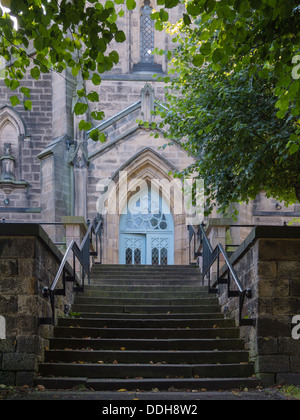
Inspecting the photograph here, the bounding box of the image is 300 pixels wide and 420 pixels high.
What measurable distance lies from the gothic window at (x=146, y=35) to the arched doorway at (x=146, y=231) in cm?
479

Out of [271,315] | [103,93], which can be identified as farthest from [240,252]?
[103,93]

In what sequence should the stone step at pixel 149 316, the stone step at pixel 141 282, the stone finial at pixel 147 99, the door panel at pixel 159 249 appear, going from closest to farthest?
the stone step at pixel 149 316 < the stone step at pixel 141 282 < the stone finial at pixel 147 99 < the door panel at pixel 159 249

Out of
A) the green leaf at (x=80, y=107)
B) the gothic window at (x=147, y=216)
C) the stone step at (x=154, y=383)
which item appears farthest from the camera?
the gothic window at (x=147, y=216)

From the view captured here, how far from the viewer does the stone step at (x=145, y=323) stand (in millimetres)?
9359

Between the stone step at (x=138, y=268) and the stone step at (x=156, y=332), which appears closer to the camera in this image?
the stone step at (x=156, y=332)

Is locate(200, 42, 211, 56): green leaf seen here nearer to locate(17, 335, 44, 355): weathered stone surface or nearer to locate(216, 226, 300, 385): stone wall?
locate(216, 226, 300, 385): stone wall

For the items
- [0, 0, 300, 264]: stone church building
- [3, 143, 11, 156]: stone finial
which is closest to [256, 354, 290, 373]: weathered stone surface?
[0, 0, 300, 264]: stone church building

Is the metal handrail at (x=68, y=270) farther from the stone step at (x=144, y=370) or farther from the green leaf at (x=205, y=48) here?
the green leaf at (x=205, y=48)

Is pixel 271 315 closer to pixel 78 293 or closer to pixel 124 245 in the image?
pixel 78 293

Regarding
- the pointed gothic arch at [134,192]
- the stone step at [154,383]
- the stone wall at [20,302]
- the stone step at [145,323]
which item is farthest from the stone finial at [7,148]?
the stone step at [154,383]
